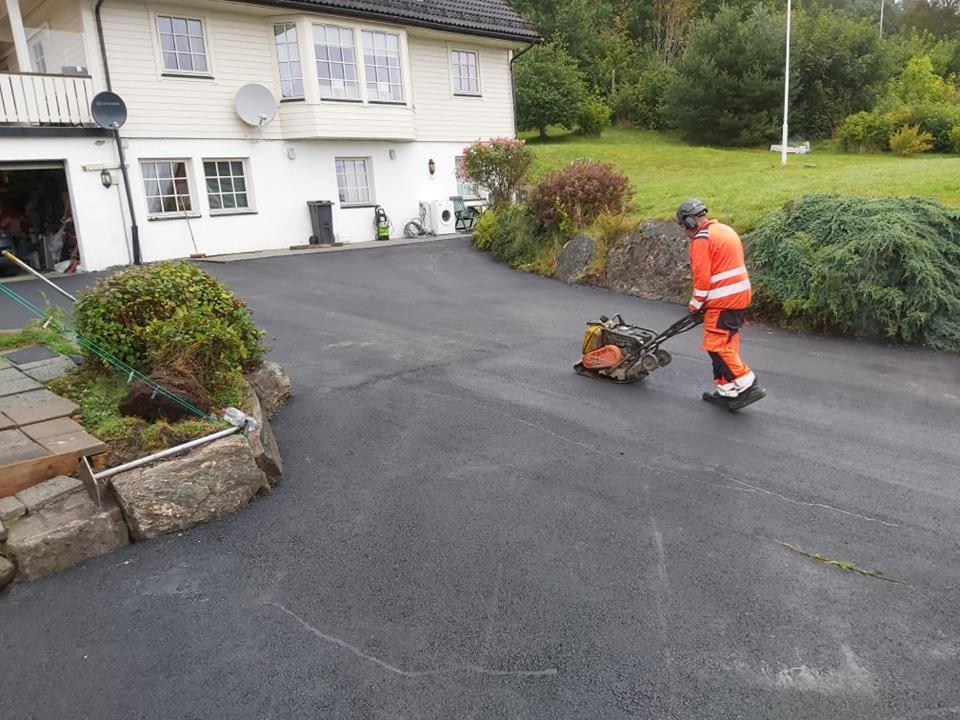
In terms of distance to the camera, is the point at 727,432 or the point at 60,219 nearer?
the point at 727,432

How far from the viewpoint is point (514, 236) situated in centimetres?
1477

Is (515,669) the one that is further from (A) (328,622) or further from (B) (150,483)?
(B) (150,483)

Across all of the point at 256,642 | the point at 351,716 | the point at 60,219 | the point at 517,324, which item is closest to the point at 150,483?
the point at 256,642

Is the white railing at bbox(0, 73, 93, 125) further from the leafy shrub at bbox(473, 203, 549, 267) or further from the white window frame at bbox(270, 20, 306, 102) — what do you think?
the leafy shrub at bbox(473, 203, 549, 267)

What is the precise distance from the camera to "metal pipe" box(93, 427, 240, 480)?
432cm

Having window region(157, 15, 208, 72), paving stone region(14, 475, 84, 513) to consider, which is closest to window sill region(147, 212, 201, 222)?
window region(157, 15, 208, 72)

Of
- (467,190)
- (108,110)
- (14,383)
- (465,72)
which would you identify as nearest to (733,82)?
(465,72)

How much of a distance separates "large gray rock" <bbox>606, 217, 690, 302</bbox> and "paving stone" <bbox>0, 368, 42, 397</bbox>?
334 inches

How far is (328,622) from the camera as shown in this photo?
139 inches

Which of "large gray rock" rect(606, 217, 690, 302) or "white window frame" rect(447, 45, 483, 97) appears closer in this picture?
"large gray rock" rect(606, 217, 690, 302)

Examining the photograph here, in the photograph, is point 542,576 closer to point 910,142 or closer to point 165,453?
point 165,453

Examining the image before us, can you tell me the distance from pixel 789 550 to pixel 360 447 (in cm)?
313

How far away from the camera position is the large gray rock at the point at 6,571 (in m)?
3.77

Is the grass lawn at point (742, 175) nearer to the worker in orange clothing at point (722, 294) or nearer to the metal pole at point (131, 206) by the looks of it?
the worker in orange clothing at point (722, 294)
